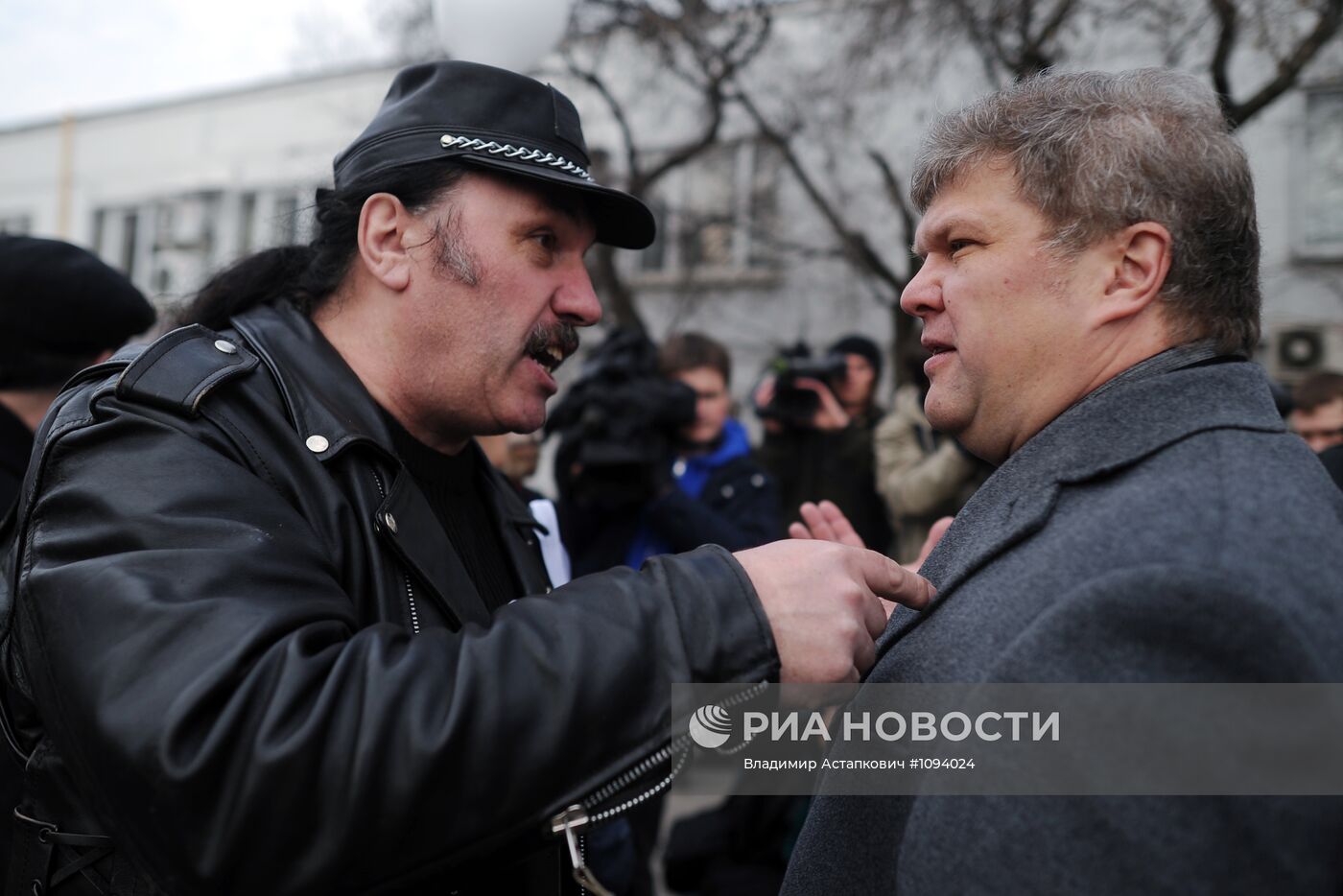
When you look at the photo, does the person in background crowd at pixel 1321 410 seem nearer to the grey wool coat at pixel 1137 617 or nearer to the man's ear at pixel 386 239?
the grey wool coat at pixel 1137 617

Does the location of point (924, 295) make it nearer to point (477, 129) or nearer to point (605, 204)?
point (605, 204)

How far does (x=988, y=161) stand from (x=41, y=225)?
64.5 feet

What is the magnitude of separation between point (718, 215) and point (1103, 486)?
407 inches

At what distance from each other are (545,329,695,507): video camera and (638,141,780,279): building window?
25.3ft

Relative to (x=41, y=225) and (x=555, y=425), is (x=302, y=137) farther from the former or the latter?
(x=555, y=425)

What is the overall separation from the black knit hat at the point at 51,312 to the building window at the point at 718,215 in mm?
8365

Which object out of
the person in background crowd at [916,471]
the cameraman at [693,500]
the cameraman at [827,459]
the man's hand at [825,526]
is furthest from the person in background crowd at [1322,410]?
the man's hand at [825,526]

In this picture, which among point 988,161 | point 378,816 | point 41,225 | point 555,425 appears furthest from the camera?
point 41,225

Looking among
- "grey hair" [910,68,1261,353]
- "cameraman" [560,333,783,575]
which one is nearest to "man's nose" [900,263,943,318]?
"grey hair" [910,68,1261,353]

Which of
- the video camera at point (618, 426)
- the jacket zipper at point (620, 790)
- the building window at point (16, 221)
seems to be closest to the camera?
the jacket zipper at point (620, 790)

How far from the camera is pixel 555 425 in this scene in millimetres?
3348

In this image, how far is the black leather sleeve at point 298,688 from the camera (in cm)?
115

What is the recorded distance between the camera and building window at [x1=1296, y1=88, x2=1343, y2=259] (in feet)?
29.6

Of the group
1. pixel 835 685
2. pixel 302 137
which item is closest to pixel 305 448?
pixel 835 685
